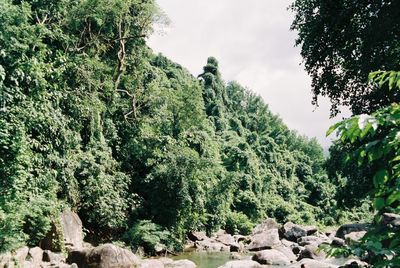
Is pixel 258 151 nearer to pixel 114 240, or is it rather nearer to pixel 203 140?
pixel 203 140

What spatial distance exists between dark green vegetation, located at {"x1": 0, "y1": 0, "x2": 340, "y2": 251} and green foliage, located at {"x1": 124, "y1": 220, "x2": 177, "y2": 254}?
0.20ft

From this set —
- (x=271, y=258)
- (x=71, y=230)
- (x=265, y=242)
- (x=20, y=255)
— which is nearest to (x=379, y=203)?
(x=20, y=255)

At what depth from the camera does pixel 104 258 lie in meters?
13.3

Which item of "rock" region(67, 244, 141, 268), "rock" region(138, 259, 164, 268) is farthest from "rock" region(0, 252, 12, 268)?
"rock" region(138, 259, 164, 268)

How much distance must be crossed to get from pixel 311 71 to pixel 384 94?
7.72 ft

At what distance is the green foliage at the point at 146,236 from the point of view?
62.6 ft

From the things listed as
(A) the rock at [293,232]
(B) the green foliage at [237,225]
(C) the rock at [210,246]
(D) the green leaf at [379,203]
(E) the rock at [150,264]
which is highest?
(B) the green foliage at [237,225]

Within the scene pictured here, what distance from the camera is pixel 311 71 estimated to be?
1279 centimetres

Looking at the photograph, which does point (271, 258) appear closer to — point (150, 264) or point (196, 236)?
point (150, 264)

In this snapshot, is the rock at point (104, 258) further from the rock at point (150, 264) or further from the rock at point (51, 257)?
the rock at point (51, 257)

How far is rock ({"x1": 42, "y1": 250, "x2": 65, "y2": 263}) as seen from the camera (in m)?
13.8

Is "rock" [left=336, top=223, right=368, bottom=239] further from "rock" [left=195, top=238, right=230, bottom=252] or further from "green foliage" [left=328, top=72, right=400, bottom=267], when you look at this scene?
"green foliage" [left=328, top=72, right=400, bottom=267]

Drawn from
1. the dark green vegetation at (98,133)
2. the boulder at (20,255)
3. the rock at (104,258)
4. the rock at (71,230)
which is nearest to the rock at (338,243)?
the rock at (104,258)

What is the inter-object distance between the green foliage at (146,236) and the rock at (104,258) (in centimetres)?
527
